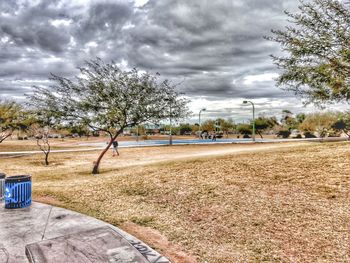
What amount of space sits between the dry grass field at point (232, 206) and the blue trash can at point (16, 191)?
1261mm

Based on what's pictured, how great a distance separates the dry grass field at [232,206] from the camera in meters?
6.06

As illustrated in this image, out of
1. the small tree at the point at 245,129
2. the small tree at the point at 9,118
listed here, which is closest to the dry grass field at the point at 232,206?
the small tree at the point at 9,118

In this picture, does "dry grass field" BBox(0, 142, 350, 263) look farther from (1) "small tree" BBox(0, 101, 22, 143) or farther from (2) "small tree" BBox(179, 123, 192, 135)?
(2) "small tree" BBox(179, 123, 192, 135)

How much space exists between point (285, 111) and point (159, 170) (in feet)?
361

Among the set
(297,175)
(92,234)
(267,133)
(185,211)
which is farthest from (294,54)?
(267,133)

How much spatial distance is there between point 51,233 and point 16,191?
113 inches

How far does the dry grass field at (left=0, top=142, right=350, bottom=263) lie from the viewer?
239 inches

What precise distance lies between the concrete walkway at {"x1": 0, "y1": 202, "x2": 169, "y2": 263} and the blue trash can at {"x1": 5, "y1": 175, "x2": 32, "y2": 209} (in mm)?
217

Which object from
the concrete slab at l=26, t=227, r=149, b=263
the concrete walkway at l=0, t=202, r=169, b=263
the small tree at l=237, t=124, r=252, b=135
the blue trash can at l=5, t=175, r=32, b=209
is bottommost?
the concrete walkway at l=0, t=202, r=169, b=263

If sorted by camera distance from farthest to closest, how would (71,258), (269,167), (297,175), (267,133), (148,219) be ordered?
(267,133) < (269,167) < (297,175) < (148,219) < (71,258)

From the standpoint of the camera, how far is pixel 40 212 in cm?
834

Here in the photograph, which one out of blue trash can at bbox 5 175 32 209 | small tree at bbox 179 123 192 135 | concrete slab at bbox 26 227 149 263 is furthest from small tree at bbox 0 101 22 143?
small tree at bbox 179 123 192 135

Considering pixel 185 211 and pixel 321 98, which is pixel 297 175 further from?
pixel 185 211

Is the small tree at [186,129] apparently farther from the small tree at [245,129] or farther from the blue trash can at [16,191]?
the blue trash can at [16,191]
